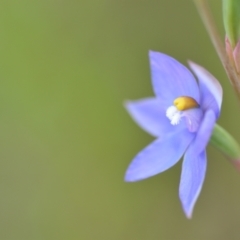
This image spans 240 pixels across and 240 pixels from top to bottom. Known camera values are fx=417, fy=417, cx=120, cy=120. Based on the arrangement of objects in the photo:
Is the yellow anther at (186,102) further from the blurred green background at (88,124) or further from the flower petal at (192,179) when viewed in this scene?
the blurred green background at (88,124)

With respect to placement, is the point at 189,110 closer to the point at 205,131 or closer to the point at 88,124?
the point at 205,131

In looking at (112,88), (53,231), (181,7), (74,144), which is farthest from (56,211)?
(181,7)

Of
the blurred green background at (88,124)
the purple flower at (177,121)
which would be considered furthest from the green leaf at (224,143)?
the blurred green background at (88,124)

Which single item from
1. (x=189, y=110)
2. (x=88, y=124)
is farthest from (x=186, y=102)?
(x=88, y=124)

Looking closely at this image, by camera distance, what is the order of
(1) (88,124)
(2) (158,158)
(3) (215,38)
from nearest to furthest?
1. (3) (215,38)
2. (2) (158,158)
3. (1) (88,124)

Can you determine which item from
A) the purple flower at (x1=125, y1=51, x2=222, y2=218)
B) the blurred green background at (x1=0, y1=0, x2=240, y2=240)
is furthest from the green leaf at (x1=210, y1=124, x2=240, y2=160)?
the blurred green background at (x1=0, y1=0, x2=240, y2=240)

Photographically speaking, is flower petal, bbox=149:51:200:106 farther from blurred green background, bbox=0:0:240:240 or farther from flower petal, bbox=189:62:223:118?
blurred green background, bbox=0:0:240:240
